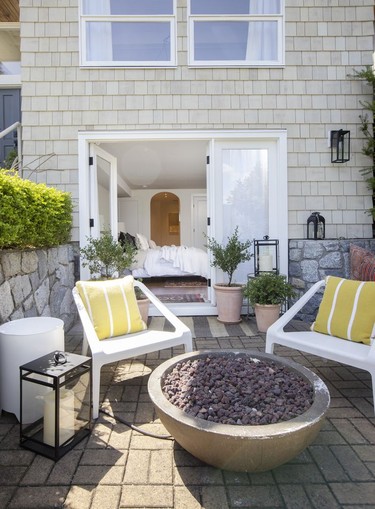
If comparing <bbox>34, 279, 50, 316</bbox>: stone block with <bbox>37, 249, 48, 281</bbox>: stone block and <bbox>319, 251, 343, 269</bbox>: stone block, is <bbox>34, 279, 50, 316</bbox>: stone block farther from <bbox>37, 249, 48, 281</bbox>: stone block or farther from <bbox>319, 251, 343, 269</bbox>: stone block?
<bbox>319, 251, 343, 269</bbox>: stone block

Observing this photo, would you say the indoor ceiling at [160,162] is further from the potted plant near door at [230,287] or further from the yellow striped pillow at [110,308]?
the yellow striped pillow at [110,308]

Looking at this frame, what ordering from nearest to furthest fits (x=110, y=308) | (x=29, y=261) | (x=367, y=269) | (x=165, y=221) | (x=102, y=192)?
1. (x=110, y=308)
2. (x=29, y=261)
3. (x=367, y=269)
4. (x=102, y=192)
5. (x=165, y=221)

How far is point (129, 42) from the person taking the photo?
14.6ft

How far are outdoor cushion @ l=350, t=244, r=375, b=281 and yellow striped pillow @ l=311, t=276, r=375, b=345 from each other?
33.8 inches

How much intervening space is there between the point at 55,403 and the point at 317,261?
11.8ft

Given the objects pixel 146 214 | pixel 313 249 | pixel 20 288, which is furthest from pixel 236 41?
pixel 146 214

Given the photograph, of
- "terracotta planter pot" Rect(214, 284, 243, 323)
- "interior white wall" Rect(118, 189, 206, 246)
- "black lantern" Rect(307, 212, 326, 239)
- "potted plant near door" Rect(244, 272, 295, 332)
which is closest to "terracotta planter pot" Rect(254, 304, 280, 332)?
"potted plant near door" Rect(244, 272, 295, 332)

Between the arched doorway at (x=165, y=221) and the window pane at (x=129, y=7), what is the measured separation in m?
8.17

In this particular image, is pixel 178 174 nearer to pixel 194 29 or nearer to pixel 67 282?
pixel 194 29

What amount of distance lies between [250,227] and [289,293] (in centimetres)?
115

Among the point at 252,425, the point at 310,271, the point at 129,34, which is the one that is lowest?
the point at 252,425

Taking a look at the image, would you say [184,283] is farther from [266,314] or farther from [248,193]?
[266,314]

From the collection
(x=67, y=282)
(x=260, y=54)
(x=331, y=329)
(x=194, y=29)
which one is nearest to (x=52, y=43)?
(x=194, y=29)

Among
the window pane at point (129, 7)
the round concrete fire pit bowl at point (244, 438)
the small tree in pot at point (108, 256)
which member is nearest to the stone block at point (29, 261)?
the small tree in pot at point (108, 256)
